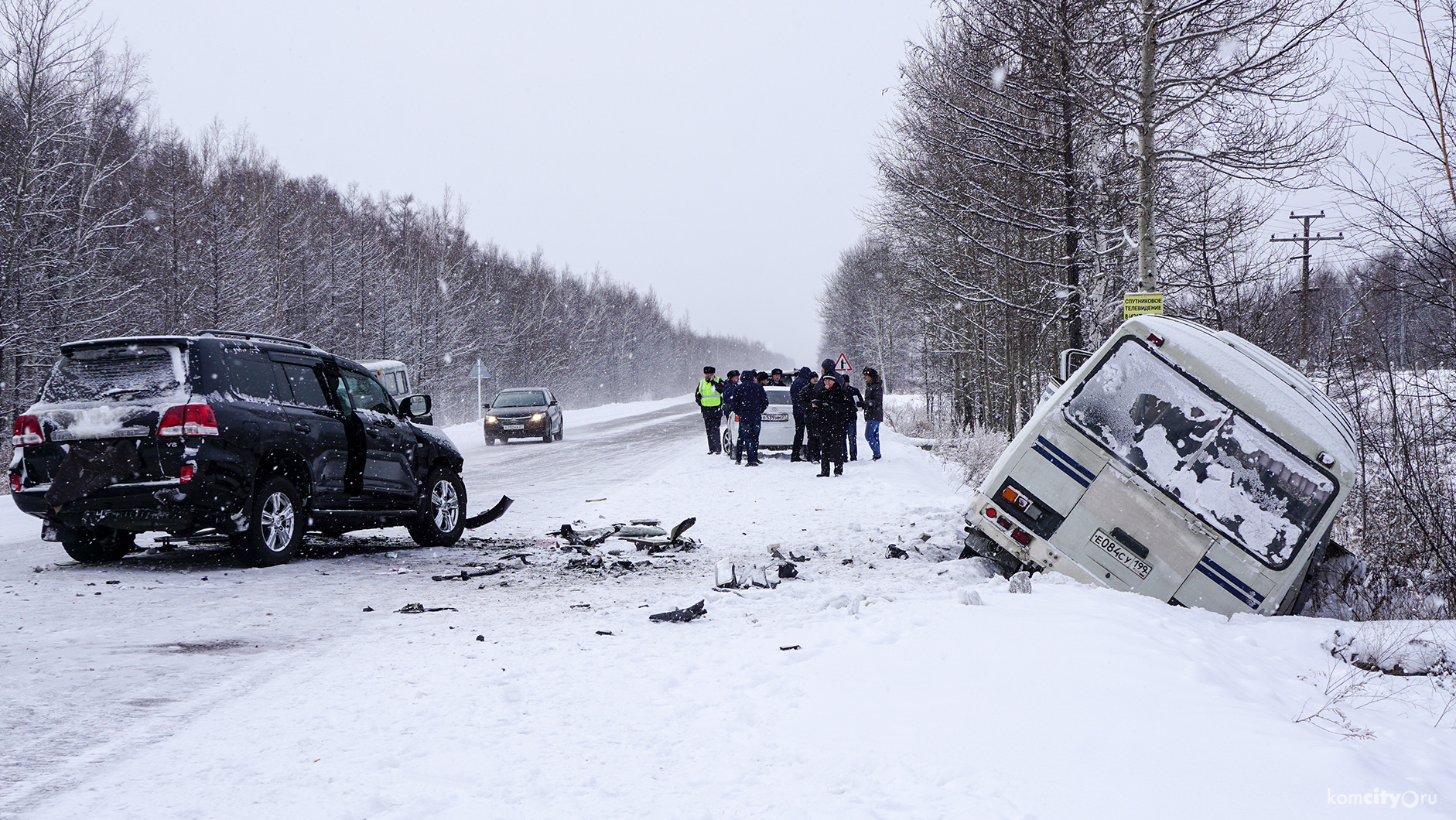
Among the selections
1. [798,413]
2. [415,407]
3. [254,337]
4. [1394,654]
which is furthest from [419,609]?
[798,413]

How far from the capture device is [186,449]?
→ 694 cm

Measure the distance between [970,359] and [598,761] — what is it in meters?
27.8

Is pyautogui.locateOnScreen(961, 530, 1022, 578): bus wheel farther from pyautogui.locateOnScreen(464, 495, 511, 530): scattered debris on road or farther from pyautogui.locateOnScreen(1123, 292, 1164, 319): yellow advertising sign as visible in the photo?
pyautogui.locateOnScreen(1123, 292, 1164, 319): yellow advertising sign

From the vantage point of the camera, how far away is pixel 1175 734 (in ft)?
12.0

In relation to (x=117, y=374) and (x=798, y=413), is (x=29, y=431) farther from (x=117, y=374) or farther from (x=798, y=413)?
(x=798, y=413)

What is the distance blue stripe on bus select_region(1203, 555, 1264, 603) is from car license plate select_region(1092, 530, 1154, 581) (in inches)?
14.9

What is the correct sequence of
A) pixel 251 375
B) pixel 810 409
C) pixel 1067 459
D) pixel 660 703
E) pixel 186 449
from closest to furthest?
pixel 660 703, pixel 1067 459, pixel 186 449, pixel 251 375, pixel 810 409

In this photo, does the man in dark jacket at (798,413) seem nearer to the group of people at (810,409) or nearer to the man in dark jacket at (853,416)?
the group of people at (810,409)

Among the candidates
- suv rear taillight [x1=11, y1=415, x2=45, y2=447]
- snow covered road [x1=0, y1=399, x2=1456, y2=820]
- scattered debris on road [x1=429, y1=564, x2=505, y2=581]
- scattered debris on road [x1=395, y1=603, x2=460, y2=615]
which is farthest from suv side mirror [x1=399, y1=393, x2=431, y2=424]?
scattered debris on road [x1=395, y1=603, x2=460, y2=615]

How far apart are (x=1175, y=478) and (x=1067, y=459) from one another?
0.75m

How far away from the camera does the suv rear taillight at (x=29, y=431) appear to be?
23.2 ft

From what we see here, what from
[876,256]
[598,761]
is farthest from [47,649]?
[876,256]

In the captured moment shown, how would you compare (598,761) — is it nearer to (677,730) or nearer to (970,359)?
(677,730)

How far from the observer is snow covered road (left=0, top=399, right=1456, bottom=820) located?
124 inches
